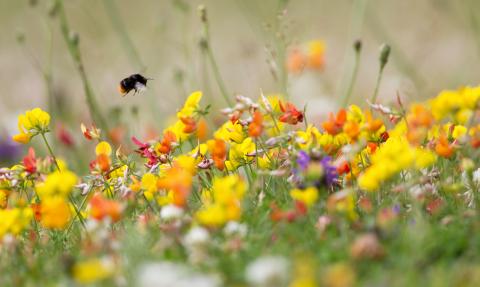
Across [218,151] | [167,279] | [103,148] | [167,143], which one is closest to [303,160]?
[218,151]

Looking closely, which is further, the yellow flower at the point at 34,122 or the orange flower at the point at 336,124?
the yellow flower at the point at 34,122

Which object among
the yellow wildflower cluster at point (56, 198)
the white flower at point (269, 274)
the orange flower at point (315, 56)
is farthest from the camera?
the orange flower at point (315, 56)

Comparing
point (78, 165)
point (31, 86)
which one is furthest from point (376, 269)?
point (31, 86)

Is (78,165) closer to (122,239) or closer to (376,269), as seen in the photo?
(122,239)

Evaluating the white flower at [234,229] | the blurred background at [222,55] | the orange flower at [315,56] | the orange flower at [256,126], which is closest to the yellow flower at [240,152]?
the orange flower at [256,126]

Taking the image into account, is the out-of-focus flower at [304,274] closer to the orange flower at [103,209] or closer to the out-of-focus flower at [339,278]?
the out-of-focus flower at [339,278]

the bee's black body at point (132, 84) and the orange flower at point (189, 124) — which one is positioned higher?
the bee's black body at point (132, 84)

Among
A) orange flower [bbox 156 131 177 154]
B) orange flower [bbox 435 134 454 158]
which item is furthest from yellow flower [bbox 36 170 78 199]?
orange flower [bbox 435 134 454 158]
